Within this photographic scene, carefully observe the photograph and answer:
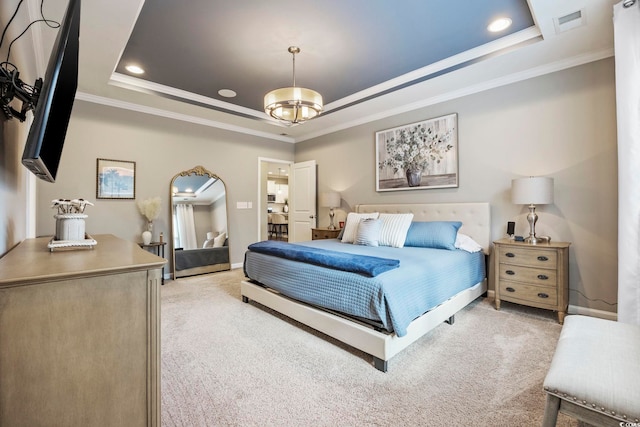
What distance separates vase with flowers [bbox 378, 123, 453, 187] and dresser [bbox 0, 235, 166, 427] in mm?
3626

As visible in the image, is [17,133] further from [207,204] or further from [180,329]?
[207,204]

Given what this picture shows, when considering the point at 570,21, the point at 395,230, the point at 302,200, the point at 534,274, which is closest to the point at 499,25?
Answer: the point at 570,21

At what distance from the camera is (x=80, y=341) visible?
3.13 ft

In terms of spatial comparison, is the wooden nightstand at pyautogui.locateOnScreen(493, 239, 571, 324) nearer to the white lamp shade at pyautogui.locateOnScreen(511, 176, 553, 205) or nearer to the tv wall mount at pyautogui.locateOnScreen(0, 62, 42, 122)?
the white lamp shade at pyautogui.locateOnScreen(511, 176, 553, 205)

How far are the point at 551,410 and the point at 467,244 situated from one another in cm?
233

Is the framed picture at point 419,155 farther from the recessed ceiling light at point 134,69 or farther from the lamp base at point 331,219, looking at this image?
the recessed ceiling light at point 134,69

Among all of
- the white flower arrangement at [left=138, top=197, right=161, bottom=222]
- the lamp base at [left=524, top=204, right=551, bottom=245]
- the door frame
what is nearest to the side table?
the white flower arrangement at [left=138, top=197, right=161, bottom=222]

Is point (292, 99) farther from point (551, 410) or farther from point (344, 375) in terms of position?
point (551, 410)

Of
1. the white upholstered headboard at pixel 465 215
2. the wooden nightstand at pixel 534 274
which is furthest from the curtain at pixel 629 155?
the white upholstered headboard at pixel 465 215

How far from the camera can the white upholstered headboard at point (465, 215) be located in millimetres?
3344

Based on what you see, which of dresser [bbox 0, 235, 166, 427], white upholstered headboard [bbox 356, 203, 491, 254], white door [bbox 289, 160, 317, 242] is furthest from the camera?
white door [bbox 289, 160, 317, 242]

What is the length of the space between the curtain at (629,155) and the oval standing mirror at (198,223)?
15.8 feet

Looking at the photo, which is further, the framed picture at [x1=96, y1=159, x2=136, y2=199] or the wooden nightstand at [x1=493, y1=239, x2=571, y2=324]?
the framed picture at [x1=96, y1=159, x2=136, y2=199]

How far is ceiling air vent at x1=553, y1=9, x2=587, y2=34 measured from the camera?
2.22 metres
